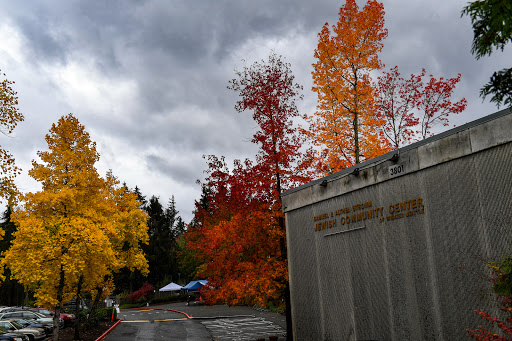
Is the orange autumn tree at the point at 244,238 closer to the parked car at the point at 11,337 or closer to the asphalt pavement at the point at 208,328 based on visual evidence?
the asphalt pavement at the point at 208,328

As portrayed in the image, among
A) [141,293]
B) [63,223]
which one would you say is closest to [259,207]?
[63,223]

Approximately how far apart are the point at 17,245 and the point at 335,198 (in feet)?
49.3

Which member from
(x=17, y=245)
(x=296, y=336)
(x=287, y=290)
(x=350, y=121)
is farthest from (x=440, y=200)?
(x=17, y=245)

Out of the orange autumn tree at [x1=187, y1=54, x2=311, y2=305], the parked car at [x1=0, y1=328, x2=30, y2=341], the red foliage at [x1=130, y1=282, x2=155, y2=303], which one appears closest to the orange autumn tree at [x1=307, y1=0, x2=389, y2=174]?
the orange autumn tree at [x1=187, y1=54, x2=311, y2=305]

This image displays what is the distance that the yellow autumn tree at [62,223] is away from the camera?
20266 mm

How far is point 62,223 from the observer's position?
2131 cm

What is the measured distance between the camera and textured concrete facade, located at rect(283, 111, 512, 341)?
381 inches

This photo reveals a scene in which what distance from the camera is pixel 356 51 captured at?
2145 cm

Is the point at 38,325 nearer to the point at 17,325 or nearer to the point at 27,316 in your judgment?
the point at 17,325

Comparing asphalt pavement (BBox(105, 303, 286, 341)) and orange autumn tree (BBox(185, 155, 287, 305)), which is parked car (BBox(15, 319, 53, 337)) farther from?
orange autumn tree (BBox(185, 155, 287, 305))

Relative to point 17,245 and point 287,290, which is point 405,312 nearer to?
point 287,290

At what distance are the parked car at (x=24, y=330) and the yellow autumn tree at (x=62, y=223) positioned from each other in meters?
2.52

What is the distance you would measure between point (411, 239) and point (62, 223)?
16.9 m

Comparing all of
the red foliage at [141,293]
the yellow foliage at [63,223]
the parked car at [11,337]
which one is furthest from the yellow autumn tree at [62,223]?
the red foliage at [141,293]
